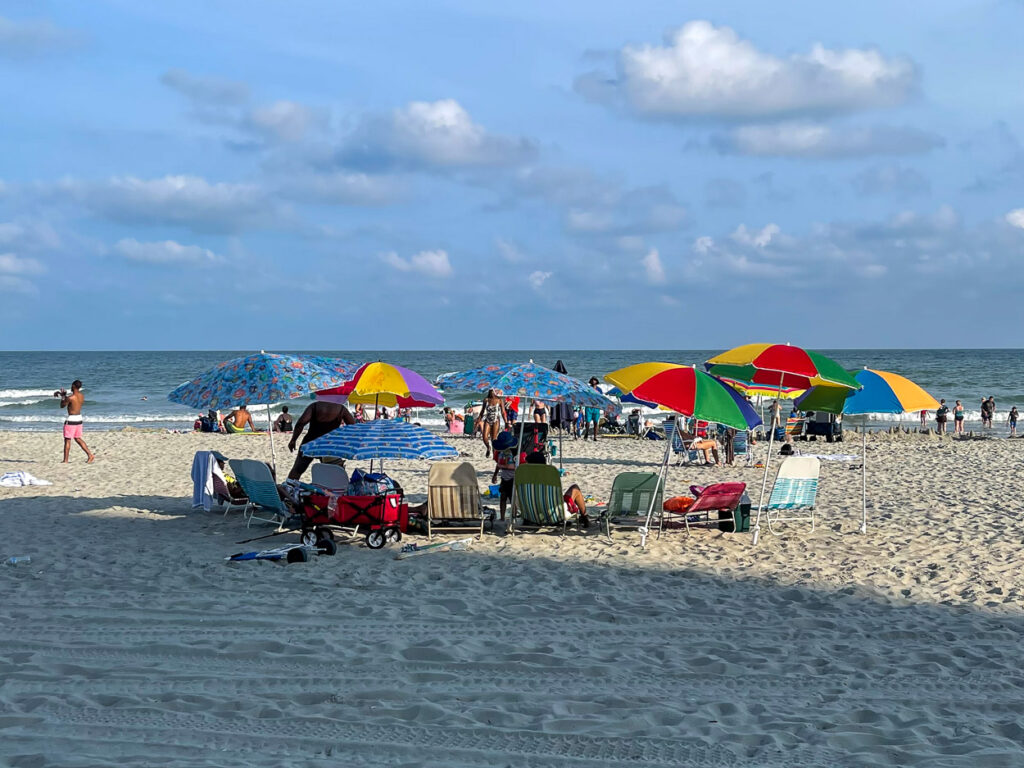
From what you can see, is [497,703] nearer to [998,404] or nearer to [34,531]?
[34,531]

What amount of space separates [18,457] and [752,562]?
15.3m

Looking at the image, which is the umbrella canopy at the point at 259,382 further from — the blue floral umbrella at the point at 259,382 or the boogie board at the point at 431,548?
the boogie board at the point at 431,548

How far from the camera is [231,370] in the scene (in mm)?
9164

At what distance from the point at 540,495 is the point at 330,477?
6.45ft

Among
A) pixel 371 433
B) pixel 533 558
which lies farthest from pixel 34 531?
pixel 533 558

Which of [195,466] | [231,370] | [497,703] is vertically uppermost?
[231,370]

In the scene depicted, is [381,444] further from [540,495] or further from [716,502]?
[716,502]

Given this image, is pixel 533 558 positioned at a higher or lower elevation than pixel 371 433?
lower

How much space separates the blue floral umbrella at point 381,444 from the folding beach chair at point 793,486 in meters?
3.25

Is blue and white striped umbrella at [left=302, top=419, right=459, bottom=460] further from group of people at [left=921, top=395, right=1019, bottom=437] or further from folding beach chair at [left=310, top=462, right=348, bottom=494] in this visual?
group of people at [left=921, top=395, right=1019, bottom=437]

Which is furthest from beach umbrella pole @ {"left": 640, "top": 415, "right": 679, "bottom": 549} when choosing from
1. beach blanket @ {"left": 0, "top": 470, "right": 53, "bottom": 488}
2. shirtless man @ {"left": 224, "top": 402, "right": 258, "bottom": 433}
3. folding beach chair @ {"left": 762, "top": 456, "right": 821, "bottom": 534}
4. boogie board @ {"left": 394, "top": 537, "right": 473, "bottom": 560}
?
shirtless man @ {"left": 224, "top": 402, "right": 258, "bottom": 433}

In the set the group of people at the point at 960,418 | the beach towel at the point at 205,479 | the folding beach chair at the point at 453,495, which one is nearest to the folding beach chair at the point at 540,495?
the folding beach chair at the point at 453,495

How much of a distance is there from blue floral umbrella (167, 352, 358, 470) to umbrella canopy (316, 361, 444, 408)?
0.19 m

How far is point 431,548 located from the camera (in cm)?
806
